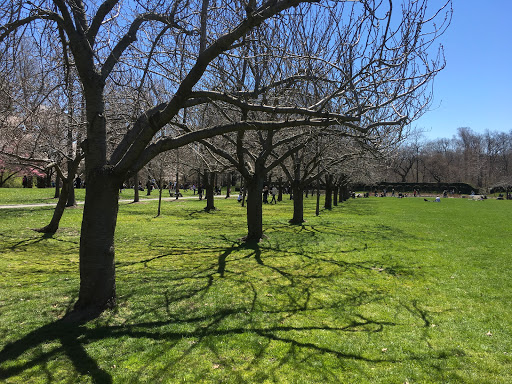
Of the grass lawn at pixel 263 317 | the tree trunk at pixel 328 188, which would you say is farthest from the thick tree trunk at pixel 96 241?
the tree trunk at pixel 328 188

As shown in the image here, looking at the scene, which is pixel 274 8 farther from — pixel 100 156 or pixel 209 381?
pixel 209 381

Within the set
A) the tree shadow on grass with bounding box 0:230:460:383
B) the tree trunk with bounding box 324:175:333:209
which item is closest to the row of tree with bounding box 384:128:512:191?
the tree trunk with bounding box 324:175:333:209

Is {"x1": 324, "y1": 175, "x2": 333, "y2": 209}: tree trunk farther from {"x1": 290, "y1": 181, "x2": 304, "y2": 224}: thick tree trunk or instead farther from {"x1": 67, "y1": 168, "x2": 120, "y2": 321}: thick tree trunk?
{"x1": 67, "y1": 168, "x2": 120, "y2": 321}: thick tree trunk

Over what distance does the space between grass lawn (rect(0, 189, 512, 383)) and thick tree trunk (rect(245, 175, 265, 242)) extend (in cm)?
97

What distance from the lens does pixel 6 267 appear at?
318 inches

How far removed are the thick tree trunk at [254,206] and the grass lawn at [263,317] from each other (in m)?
0.97

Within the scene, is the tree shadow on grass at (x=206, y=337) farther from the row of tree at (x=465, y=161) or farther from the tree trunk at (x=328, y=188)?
the row of tree at (x=465, y=161)

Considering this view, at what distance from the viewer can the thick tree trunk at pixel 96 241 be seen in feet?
17.1

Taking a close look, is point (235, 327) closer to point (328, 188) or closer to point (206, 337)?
point (206, 337)

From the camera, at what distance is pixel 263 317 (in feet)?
18.2

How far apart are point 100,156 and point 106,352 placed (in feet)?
8.75

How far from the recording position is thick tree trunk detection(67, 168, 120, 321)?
5.21 m

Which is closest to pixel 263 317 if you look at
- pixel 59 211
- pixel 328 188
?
pixel 59 211

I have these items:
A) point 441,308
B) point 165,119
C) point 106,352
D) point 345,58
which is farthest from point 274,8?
point 441,308
